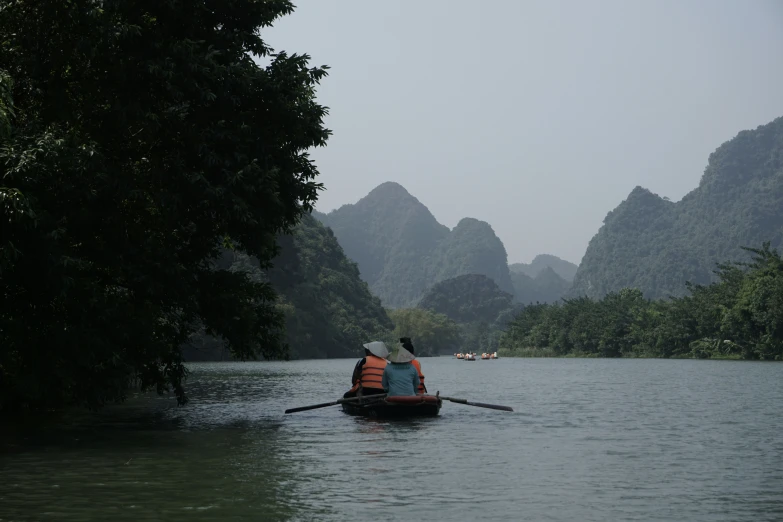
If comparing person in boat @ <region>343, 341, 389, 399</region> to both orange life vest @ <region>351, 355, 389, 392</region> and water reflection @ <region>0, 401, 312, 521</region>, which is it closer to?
orange life vest @ <region>351, 355, 389, 392</region>

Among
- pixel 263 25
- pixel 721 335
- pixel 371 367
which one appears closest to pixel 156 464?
pixel 371 367

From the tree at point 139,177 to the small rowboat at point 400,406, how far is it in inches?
128

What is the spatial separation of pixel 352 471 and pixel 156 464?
3617 millimetres

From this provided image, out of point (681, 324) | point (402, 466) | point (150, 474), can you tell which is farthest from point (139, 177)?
point (681, 324)

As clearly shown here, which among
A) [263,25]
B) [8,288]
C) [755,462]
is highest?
[263,25]

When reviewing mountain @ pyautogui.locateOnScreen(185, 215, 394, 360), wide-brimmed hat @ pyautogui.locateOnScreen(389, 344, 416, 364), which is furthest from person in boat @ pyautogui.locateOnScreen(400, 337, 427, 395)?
mountain @ pyautogui.locateOnScreen(185, 215, 394, 360)

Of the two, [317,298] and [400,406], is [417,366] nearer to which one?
[400,406]

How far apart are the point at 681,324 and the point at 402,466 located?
10353cm

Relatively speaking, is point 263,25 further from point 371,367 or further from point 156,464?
point 156,464

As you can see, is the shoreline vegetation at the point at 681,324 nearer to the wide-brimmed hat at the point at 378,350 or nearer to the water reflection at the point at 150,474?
the wide-brimmed hat at the point at 378,350

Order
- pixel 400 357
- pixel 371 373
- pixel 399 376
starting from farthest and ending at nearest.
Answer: pixel 371 373 → pixel 399 376 → pixel 400 357

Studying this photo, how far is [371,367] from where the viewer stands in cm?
2719

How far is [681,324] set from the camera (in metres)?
114

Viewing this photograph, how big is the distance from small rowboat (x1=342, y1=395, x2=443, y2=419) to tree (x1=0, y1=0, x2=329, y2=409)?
3.24 meters
